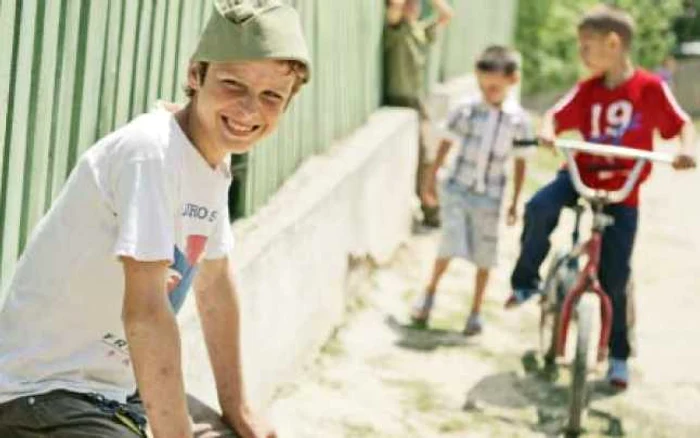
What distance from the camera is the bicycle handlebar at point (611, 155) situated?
4988 millimetres

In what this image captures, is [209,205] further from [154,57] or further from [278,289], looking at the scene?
[278,289]

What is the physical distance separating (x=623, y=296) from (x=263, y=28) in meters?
3.67

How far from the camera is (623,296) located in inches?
224

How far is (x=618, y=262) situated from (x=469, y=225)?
1.09 metres

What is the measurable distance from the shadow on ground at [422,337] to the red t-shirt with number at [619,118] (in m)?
1.27

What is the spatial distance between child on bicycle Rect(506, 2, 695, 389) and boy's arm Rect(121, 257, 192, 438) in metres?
3.25

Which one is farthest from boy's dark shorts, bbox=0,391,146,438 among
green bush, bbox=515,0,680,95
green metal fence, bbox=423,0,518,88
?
green bush, bbox=515,0,680,95

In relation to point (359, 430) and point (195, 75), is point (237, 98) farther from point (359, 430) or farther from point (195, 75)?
point (359, 430)

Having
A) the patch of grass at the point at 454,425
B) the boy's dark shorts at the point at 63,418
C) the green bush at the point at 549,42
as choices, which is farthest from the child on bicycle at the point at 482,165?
the green bush at the point at 549,42

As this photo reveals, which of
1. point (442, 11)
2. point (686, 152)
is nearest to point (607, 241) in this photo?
point (686, 152)

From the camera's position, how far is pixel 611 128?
5.57 meters

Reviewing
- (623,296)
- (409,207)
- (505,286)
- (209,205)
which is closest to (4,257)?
(209,205)

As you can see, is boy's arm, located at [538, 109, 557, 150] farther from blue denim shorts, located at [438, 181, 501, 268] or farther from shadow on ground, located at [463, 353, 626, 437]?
shadow on ground, located at [463, 353, 626, 437]

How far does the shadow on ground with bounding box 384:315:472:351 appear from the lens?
247 inches
